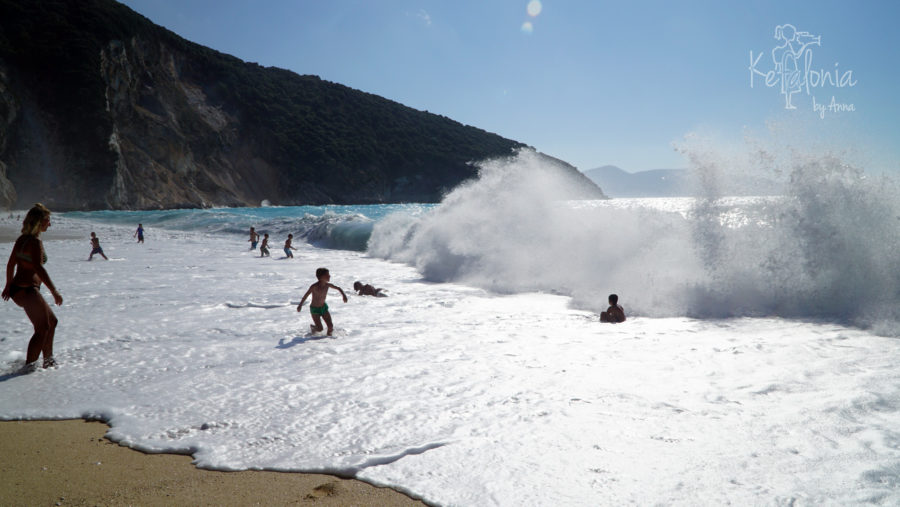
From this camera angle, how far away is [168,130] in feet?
182

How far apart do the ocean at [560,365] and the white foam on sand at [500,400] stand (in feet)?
0.08

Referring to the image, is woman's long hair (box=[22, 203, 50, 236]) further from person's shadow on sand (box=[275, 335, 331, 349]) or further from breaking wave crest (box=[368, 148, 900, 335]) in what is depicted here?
breaking wave crest (box=[368, 148, 900, 335])

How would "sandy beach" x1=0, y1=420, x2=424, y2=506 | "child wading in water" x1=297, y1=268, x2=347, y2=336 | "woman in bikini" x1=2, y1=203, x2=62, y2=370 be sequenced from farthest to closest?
"child wading in water" x1=297, y1=268, x2=347, y2=336
"woman in bikini" x1=2, y1=203, x2=62, y2=370
"sandy beach" x1=0, y1=420, x2=424, y2=506

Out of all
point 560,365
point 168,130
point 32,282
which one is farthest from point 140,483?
point 168,130

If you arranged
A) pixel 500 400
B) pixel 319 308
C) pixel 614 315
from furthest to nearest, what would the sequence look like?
pixel 614 315 → pixel 319 308 → pixel 500 400

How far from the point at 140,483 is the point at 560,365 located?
12.4 feet

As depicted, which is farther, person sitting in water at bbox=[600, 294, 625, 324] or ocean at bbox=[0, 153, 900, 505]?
person sitting in water at bbox=[600, 294, 625, 324]

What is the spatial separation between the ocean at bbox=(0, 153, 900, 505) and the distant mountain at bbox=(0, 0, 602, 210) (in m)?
42.3

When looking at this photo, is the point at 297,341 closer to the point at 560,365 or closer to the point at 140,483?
the point at 560,365

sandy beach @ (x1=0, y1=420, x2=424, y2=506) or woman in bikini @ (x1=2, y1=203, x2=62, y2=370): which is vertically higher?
woman in bikini @ (x1=2, y1=203, x2=62, y2=370)

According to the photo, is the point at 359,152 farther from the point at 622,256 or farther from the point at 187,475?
the point at 187,475

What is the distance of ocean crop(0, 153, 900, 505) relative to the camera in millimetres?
3139

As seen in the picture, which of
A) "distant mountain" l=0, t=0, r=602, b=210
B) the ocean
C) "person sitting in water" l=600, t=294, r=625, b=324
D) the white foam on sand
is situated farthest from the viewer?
"distant mountain" l=0, t=0, r=602, b=210

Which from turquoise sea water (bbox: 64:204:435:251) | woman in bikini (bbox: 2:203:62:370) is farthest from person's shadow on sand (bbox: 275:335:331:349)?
turquoise sea water (bbox: 64:204:435:251)
